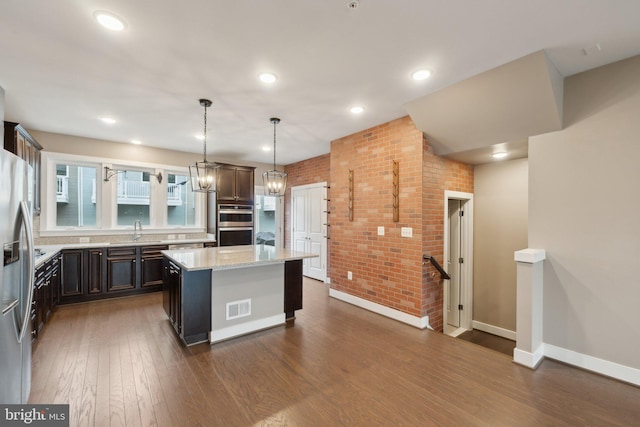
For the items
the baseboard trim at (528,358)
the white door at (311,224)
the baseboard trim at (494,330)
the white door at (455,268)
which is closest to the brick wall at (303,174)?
the white door at (311,224)

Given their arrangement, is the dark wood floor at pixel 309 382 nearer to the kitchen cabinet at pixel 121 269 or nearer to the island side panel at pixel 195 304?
the island side panel at pixel 195 304

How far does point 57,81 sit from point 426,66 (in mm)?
3688

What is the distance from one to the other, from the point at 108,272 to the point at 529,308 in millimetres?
5869

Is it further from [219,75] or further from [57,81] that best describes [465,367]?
[57,81]

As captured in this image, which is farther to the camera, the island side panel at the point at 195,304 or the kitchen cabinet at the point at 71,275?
the kitchen cabinet at the point at 71,275

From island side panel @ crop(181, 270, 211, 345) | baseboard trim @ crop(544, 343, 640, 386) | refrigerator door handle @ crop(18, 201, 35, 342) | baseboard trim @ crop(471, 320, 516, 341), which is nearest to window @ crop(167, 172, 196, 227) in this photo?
island side panel @ crop(181, 270, 211, 345)

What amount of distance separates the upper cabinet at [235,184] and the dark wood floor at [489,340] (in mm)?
4793

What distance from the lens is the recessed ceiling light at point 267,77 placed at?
268 cm

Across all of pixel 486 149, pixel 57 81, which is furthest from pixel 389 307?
pixel 57 81

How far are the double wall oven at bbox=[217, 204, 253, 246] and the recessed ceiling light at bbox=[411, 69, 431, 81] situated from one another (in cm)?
436

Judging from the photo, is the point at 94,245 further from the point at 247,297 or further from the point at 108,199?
the point at 247,297

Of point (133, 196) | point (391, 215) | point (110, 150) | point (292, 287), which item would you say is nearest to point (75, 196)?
point (133, 196)

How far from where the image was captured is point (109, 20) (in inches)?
75.6

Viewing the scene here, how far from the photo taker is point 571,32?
204 cm
